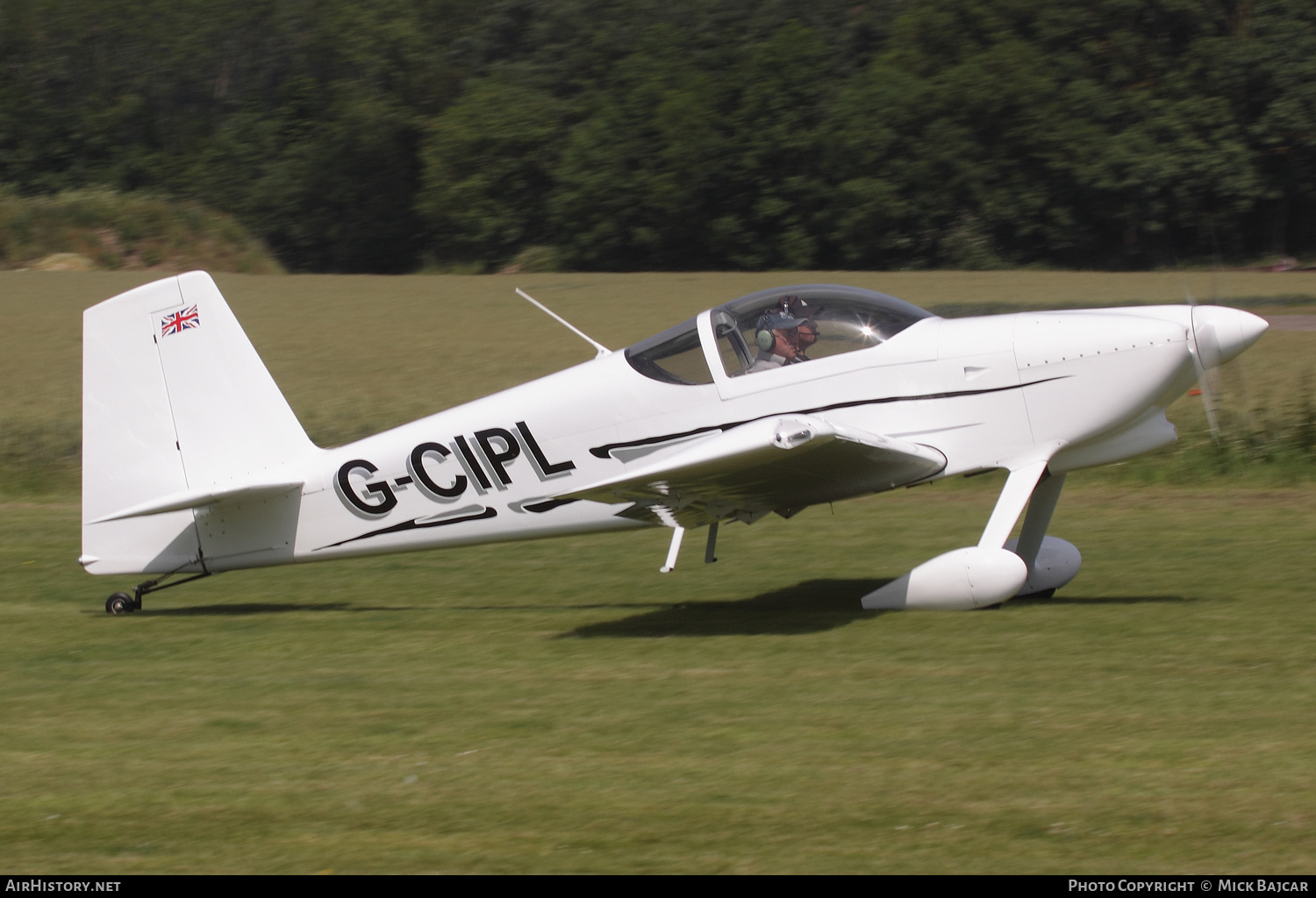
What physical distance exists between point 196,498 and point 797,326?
3939mm

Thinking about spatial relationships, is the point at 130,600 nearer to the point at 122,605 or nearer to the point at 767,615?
the point at 122,605

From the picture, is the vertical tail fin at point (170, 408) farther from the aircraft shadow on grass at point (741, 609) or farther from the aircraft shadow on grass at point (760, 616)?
the aircraft shadow on grass at point (760, 616)

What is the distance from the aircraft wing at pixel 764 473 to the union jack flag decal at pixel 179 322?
3.28 m

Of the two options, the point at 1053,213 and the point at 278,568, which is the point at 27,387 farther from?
the point at 1053,213

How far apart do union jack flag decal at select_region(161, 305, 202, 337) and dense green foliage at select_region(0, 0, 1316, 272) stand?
4664cm

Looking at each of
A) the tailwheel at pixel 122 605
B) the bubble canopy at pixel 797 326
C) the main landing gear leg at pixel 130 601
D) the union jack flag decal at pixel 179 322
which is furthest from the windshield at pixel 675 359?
the tailwheel at pixel 122 605

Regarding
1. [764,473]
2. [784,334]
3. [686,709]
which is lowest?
[686,709]

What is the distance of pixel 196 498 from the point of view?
854 cm

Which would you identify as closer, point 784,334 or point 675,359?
point 784,334

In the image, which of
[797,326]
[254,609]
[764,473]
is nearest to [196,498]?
[254,609]

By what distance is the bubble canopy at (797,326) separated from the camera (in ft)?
26.3

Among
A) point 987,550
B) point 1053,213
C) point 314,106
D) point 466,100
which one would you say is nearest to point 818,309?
point 987,550

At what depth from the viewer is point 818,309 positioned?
806 centimetres

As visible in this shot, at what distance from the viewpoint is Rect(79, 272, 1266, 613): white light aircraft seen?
7.65 metres
